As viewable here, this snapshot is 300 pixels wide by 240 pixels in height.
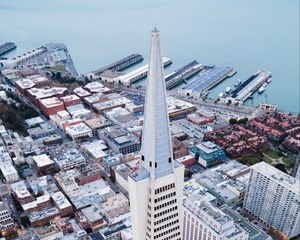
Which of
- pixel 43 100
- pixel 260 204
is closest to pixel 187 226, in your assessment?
pixel 260 204

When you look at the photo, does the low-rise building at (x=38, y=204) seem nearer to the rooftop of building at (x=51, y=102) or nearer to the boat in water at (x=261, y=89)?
the rooftop of building at (x=51, y=102)

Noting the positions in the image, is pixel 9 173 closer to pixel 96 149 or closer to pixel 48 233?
pixel 96 149

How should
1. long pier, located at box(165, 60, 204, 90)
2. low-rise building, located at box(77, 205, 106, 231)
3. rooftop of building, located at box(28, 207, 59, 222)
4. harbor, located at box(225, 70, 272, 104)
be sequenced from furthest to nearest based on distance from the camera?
long pier, located at box(165, 60, 204, 90), harbor, located at box(225, 70, 272, 104), rooftop of building, located at box(28, 207, 59, 222), low-rise building, located at box(77, 205, 106, 231)

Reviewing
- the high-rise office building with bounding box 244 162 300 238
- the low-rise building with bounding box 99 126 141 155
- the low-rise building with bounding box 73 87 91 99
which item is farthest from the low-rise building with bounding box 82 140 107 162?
the high-rise office building with bounding box 244 162 300 238

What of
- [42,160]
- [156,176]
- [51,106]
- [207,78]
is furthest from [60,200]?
[207,78]

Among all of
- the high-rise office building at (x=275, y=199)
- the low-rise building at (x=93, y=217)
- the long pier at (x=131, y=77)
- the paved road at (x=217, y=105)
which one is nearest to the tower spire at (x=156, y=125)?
the high-rise office building at (x=275, y=199)

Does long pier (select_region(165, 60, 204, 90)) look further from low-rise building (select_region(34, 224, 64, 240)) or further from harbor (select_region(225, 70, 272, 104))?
low-rise building (select_region(34, 224, 64, 240))
